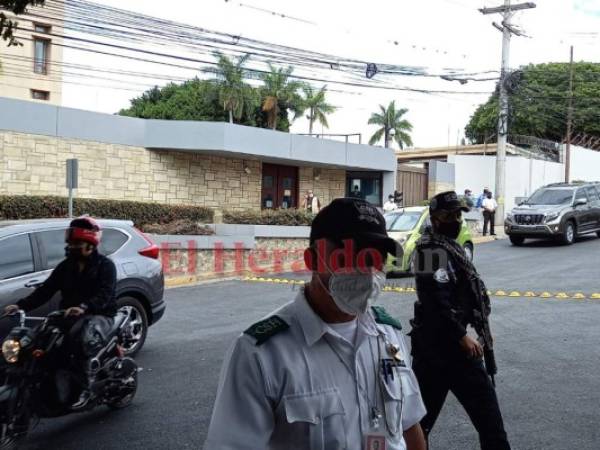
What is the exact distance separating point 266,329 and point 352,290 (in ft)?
0.93

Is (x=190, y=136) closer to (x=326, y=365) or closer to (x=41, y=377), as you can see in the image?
(x=41, y=377)

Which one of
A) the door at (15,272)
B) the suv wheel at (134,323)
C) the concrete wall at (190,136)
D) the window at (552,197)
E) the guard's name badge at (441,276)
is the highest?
the concrete wall at (190,136)

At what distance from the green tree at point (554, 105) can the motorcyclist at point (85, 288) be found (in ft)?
141

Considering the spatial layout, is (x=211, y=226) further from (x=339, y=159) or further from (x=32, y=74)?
(x=32, y=74)

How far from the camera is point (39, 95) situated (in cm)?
4456

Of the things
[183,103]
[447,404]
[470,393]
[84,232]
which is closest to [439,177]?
[447,404]

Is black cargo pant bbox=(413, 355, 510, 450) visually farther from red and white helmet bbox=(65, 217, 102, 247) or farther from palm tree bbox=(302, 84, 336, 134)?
palm tree bbox=(302, 84, 336, 134)

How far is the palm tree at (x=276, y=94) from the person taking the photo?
4606cm

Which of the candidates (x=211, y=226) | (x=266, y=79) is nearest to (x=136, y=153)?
(x=211, y=226)

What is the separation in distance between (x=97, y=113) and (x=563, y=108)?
3933 cm

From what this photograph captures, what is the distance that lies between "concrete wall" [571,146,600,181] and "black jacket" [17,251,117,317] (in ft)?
125

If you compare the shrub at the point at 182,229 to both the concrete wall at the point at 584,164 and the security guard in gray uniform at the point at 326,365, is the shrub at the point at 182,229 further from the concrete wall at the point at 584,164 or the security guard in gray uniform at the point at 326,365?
the concrete wall at the point at 584,164

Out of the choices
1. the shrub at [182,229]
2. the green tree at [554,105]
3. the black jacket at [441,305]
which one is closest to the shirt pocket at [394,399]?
the black jacket at [441,305]

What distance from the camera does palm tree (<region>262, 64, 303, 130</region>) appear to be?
4606 centimetres
